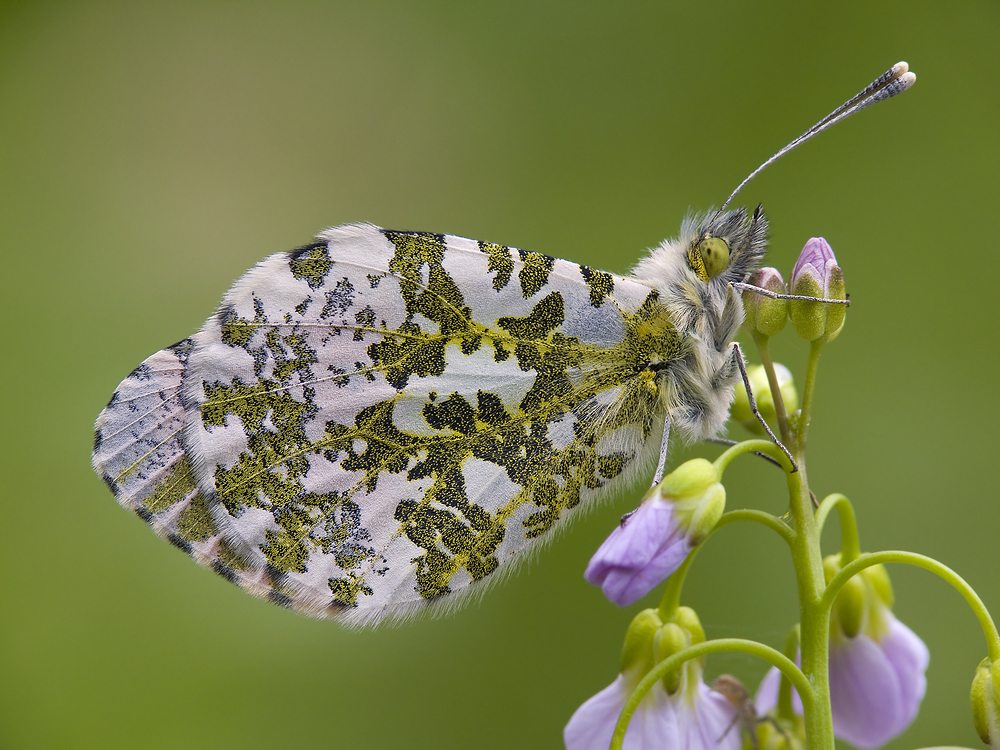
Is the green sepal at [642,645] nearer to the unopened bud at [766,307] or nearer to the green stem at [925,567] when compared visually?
the green stem at [925,567]

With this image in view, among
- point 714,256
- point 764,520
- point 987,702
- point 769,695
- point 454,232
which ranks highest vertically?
point 454,232

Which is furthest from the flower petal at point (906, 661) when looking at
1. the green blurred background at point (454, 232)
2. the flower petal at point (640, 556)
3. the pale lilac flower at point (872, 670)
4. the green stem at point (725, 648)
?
the green blurred background at point (454, 232)

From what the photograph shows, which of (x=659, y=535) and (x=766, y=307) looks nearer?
(x=659, y=535)

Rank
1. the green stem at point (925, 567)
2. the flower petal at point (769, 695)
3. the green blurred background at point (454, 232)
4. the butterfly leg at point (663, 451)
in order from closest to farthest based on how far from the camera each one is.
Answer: the green stem at point (925, 567) → the butterfly leg at point (663, 451) → the flower petal at point (769, 695) → the green blurred background at point (454, 232)

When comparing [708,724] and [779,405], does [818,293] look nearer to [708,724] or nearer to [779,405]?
[779,405]

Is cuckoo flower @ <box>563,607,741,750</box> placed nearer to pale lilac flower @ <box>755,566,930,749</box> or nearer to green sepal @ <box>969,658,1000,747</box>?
pale lilac flower @ <box>755,566,930,749</box>

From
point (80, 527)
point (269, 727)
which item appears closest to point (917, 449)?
point (269, 727)

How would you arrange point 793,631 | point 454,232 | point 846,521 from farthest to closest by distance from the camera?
1. point 454,232
2. point 793,631
3. point 846,521

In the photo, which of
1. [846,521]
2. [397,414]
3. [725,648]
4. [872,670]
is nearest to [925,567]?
[846,521]
